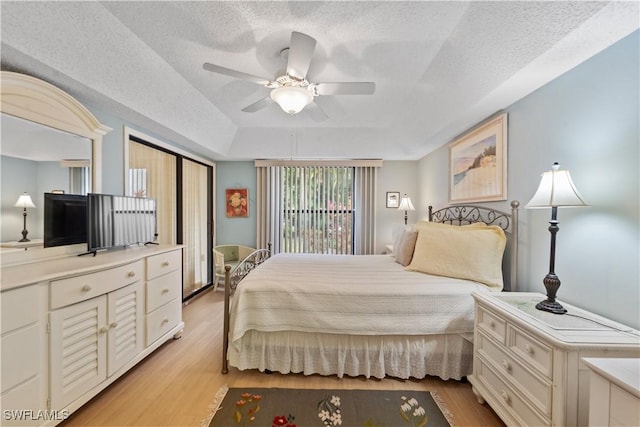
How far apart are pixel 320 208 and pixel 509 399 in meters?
3.64

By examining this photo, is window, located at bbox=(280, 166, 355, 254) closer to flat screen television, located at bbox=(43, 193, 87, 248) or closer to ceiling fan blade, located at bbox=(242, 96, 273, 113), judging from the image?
ceiling fan blade, located at bbox=(242, 96, 273, 113)

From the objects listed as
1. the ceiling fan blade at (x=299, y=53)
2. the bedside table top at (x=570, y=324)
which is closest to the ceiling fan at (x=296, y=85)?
the ceiling fan blade at (x=299, y=53)

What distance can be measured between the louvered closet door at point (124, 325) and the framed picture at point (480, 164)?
332cm

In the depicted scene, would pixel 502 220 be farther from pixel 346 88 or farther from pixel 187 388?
pixel 187 388

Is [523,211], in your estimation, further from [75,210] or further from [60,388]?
[75,210]

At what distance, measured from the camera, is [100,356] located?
1.68 metres

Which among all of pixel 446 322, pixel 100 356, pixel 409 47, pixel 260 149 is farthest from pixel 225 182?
Answer: pixel 446 322

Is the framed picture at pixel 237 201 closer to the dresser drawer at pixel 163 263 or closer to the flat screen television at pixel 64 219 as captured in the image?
the dresser drawer at pixel 163 263

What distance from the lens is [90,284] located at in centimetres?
161

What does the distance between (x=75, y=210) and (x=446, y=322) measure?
3.08m

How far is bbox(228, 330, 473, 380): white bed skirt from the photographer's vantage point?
6.38 ft

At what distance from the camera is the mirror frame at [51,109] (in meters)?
1.51

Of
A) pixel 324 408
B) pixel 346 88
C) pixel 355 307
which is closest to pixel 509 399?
pixel 355 307

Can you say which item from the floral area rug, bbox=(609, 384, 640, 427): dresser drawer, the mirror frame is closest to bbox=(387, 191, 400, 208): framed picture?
the floral area rug
